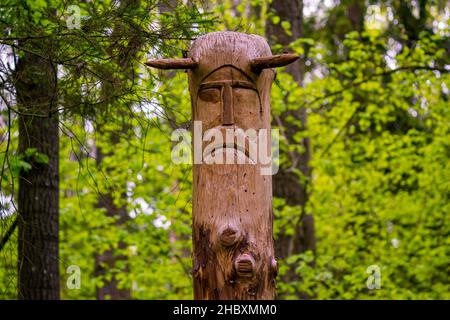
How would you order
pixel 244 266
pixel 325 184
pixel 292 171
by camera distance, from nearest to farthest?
1. pixel 244 266
2. pixel 292 171
3. pixel 325 184

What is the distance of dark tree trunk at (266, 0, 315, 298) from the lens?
11852mm

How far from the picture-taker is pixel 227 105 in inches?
188

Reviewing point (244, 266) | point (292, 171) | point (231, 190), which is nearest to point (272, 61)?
point (231, 190)

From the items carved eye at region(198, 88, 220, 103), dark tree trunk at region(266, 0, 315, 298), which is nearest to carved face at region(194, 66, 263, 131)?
carved eye at region(198, 88, 220, 103)

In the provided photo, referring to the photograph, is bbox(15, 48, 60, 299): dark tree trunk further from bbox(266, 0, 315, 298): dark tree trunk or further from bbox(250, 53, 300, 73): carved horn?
bbox(266, 0, 315, 298): dark tree trunk

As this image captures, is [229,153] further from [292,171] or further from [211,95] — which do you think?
[292,171]

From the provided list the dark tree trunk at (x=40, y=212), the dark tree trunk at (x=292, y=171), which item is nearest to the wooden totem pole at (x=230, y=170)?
the dark tree trunk at (x=40, y=212)

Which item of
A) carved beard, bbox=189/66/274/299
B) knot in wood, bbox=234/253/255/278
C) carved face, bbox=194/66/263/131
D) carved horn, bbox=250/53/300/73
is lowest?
knot in wood, bbox=234/253/255/278

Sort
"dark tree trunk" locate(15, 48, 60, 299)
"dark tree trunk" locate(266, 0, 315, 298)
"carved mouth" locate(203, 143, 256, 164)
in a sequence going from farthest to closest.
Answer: "dark tree trunk" locate(266, 0, 315, 298), "dark tree trunk" locate(15, 48, 60, 299), "carved mouth" locate(203, 143, 256, 164)

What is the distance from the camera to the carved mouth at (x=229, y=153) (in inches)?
184

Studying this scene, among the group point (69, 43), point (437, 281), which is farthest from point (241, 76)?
point (437, 281)

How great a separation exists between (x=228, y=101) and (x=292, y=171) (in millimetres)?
6987

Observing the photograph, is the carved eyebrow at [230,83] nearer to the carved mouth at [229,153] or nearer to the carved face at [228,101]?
the carved face at [228,101]

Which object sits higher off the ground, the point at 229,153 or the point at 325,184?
the point at 325,184
